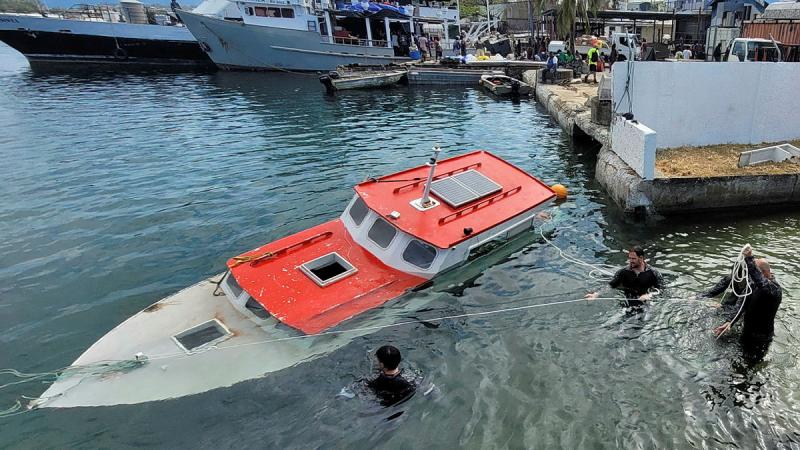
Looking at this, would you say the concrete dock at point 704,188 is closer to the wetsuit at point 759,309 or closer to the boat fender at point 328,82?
the wetsuit at point 759,309

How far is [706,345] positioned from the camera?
9219 mm

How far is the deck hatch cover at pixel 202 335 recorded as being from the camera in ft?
29.5

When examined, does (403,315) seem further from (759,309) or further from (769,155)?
(769,155)

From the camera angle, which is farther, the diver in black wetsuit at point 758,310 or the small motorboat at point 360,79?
the small motorboat at point 360,79

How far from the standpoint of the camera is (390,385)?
8266 millimetres

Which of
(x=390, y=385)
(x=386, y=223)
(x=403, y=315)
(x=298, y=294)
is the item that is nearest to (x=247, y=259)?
(x=298, y=294)

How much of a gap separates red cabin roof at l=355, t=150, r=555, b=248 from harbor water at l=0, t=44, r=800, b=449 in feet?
4.21

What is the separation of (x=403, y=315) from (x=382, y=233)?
1967mm

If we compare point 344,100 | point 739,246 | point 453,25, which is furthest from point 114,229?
point 453,25

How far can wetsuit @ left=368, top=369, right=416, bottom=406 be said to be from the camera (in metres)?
8.24

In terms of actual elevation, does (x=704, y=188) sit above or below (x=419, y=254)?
below

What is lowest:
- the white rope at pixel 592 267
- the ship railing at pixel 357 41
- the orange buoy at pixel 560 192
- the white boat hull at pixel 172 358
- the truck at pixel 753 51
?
the white rope at pixel 592 267

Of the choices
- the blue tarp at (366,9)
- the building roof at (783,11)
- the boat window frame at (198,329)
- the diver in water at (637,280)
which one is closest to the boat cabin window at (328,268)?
the boat window frame at (198,329)

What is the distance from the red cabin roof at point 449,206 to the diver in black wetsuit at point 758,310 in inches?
201
